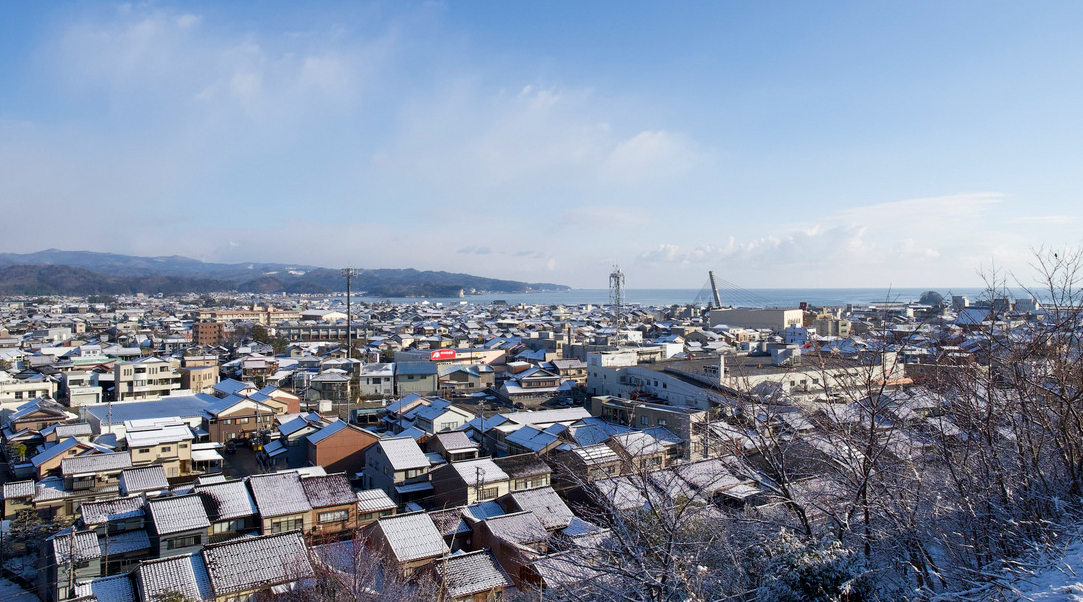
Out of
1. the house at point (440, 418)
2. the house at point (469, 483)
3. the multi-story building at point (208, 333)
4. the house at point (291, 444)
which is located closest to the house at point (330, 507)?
the house at point (469, 483)

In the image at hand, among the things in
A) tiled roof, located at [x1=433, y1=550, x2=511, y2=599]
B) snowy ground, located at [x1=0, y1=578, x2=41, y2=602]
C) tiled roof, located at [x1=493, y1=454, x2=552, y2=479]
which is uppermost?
tiled roof, located at [x1=493, y1=454, x2=552, y2=479]

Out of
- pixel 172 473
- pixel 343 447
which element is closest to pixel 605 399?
pixel 343 447

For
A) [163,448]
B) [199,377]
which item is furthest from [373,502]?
[199,377]

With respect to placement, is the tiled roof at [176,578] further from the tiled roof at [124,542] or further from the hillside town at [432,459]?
the tiled roof at [124,542]

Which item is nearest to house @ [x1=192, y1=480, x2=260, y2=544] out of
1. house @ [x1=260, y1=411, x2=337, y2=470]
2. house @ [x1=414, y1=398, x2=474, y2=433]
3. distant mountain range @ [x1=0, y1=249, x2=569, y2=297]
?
house @ [x1=260, y1=411, x2=337, y2=470]

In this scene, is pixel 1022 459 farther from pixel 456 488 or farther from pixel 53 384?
pixel 53 384

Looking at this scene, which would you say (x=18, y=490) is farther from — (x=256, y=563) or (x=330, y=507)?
(x=256, y=563)

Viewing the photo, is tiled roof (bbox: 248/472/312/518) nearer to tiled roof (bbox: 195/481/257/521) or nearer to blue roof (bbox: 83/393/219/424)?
tiled roof (bbox: 195/481/257/521)
